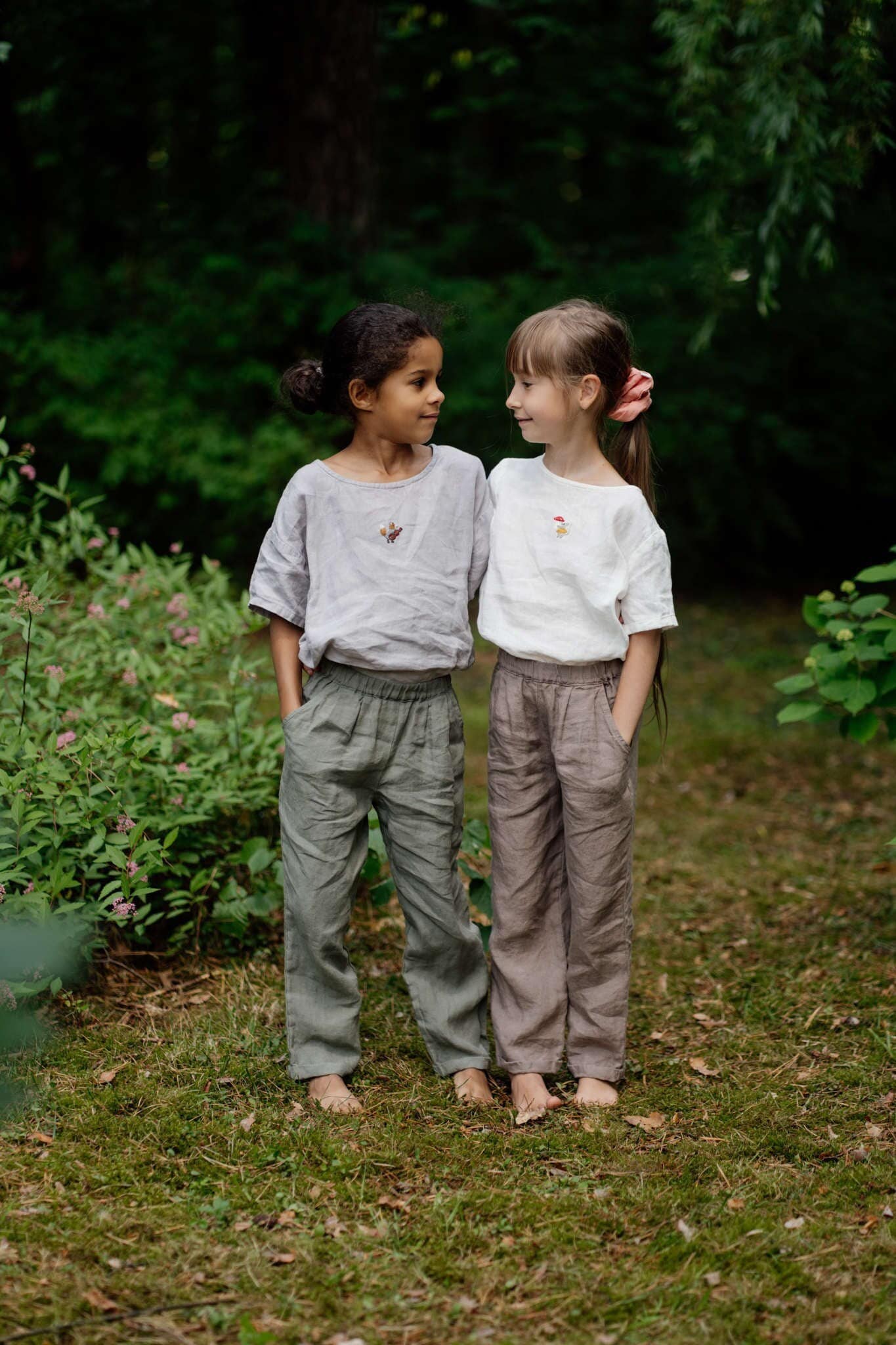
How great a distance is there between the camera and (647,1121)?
2.64m

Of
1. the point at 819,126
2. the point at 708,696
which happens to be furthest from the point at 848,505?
the point at 819,126

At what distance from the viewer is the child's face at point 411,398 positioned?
248 centimetres

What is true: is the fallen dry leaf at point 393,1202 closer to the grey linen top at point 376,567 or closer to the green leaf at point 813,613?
the grey linen top at point 376,567

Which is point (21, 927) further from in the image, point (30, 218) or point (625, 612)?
point (30, 218)

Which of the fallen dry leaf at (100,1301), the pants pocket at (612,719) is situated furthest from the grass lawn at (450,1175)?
the pants pocket at (612,719)

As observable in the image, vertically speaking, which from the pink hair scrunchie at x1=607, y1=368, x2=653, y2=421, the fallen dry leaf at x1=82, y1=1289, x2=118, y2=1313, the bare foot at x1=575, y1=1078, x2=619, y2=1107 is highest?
the pink hair scrunchie at x1=607, y1=368, x2=653, y2=421

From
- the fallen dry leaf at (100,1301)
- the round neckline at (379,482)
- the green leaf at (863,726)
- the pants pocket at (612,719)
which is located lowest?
the fallen dry leaf at (100,1301)

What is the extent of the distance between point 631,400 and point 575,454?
176 mm

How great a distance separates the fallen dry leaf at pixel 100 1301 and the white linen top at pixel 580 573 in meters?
1.34

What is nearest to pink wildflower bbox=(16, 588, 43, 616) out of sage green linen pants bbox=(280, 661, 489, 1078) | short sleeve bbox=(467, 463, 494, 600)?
sage green linen pants bbox=(280, 661, 489, 1078)

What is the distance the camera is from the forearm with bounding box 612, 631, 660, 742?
100 inches

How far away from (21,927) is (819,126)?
413 cm

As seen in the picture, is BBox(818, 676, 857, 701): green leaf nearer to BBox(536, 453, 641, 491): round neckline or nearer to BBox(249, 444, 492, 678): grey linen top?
BBox(536, 453, 641, 491): round neckline

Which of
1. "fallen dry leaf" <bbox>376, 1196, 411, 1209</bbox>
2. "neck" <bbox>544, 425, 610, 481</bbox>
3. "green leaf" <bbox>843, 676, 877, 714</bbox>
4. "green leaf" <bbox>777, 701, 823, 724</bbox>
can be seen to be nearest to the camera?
"fallen dry leaf" <bbox>376, 1196, 411, 1209</bbox>
